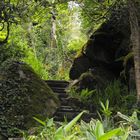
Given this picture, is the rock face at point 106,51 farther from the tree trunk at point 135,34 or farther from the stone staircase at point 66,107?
the tree trunk at point 135,34

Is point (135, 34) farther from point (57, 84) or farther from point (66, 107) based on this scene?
point (57, 84)

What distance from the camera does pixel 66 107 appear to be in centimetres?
821

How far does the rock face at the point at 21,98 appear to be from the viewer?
21.0 ft

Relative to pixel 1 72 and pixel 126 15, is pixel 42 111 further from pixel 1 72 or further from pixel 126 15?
pixel 126 15

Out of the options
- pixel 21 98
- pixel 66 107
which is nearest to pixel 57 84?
pixel 66 107

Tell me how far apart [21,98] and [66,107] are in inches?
68.7

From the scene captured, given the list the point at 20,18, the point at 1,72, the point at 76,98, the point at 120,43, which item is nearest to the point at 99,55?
the point at 120,43

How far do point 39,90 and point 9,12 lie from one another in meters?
1.73

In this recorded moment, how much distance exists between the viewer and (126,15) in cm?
855

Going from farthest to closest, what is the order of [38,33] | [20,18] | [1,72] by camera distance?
[38,33] → [20,18] → [1,72]

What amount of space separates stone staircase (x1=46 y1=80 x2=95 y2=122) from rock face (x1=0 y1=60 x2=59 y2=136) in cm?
40

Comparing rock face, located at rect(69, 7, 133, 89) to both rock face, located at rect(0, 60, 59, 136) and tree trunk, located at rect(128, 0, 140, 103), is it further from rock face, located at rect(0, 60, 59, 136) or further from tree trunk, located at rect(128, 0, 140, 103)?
rock face, located at rect(0, 60, 59, 136)

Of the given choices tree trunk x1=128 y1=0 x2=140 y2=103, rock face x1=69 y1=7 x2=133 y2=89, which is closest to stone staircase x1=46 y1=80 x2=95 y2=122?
rock face x1=69 y1=7 x2=133 y2=89

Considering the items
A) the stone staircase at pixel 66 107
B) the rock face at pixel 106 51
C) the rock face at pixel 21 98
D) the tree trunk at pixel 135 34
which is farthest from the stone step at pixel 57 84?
the tree trunk at pixel 135 34
